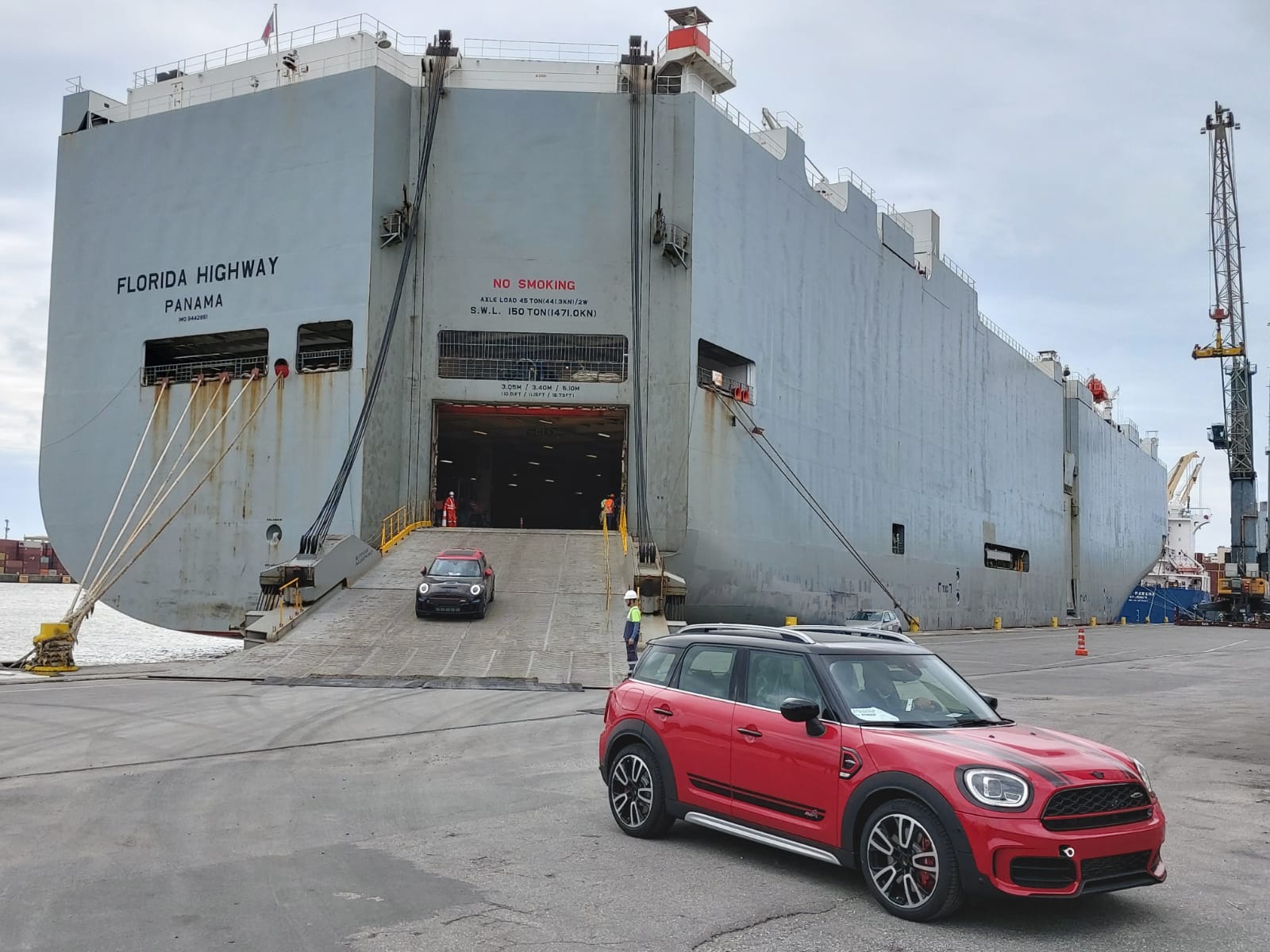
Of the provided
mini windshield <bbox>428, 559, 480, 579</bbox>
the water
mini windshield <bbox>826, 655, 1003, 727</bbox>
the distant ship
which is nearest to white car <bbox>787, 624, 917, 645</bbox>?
mini windshield <bbox>826, 655, 1003, 727</bbox>

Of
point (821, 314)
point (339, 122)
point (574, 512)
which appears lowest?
point (574, 512)

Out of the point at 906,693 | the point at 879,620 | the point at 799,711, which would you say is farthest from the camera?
the point at 879,620

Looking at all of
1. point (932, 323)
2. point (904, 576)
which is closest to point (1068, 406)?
point (932, 323)

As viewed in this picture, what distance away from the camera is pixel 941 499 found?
2094 inches

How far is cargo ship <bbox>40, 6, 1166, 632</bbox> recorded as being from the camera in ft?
110

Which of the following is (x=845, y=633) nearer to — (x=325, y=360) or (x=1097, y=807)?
(x=1097, y=807)

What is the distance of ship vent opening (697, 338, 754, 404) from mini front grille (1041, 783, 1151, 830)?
29.0m

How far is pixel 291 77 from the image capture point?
35938mm

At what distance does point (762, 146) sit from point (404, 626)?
2307 centimetres

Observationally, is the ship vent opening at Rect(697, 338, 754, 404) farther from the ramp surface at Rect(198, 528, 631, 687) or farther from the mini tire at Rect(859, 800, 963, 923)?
the mini tire at Rect(859, 800, 963, 923)

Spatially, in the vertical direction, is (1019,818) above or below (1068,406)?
below

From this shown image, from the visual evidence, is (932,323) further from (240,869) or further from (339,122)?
(240,869)

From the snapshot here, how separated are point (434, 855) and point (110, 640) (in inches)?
1834

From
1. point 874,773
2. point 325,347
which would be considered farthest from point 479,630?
point 874,773
